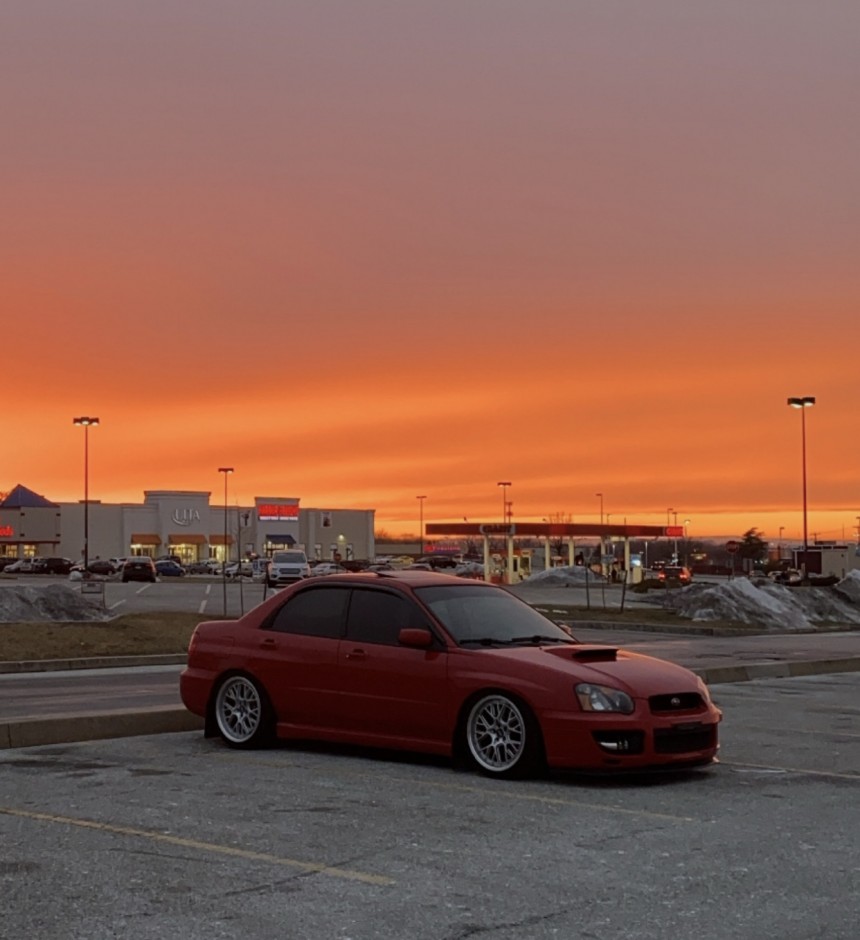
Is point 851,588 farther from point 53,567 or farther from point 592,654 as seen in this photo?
point 53,567

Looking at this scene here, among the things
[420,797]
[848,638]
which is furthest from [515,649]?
[848,638]

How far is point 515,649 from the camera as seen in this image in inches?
421

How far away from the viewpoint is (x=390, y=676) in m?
11.0

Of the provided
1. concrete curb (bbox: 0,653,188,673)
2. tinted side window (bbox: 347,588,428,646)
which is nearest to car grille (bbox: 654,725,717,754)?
tinted side window (bbox: 347,588,428,646)

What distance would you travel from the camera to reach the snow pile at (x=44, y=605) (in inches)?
1348

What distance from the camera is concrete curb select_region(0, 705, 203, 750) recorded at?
38.9 feet

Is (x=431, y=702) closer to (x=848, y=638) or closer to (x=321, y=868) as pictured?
(x=321, y=868)

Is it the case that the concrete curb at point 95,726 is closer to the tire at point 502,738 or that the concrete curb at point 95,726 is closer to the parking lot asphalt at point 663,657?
the parking lot asphalt at point 663,657

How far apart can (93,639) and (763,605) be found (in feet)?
75.2

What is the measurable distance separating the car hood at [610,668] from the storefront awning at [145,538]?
136051 mm

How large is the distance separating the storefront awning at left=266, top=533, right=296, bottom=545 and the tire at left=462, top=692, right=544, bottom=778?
145925 millimetres

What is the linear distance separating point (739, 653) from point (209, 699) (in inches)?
715

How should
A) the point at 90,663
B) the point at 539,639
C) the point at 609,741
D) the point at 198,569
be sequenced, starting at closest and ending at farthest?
1. the point at 609,741
2. the point at 539,639
3. the point at 90,663
4. the point at 198,569

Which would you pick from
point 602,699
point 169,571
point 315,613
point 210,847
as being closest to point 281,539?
point 169,571
